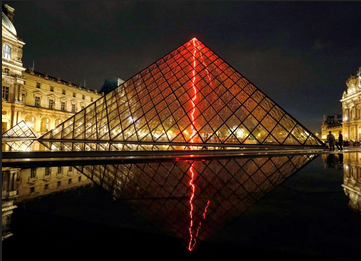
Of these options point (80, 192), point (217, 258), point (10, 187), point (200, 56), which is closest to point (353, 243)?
point (217, 258)

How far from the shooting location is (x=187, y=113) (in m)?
13.9

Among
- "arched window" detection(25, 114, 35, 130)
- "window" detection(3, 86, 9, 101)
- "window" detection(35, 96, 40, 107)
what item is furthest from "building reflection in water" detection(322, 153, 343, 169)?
"window" detection(35, 96, 40, 107)

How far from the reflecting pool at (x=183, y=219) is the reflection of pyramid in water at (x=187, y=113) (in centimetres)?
845

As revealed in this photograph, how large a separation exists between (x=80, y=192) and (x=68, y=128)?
52.4ft

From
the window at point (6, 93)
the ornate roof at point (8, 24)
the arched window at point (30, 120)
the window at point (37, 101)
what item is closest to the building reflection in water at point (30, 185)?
the window at point (6, 93)

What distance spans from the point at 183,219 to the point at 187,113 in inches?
467

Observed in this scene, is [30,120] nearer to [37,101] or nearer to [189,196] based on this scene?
[37,101]

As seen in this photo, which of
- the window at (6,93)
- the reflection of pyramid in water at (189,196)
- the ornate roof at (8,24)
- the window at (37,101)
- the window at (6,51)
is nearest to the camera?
the reflection of pyramid in water at (189,196)

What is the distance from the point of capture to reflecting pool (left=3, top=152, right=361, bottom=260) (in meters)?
1.55

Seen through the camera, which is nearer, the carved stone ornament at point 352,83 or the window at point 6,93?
the window at point 6,93

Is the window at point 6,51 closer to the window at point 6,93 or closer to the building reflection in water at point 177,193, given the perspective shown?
the window at point 6,93

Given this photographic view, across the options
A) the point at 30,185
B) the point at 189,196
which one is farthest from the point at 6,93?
the point at 189,196

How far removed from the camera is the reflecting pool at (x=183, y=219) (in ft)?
5.07

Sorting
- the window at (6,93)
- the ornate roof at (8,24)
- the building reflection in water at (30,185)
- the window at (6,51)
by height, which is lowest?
the building reflection in water at (30,185)
